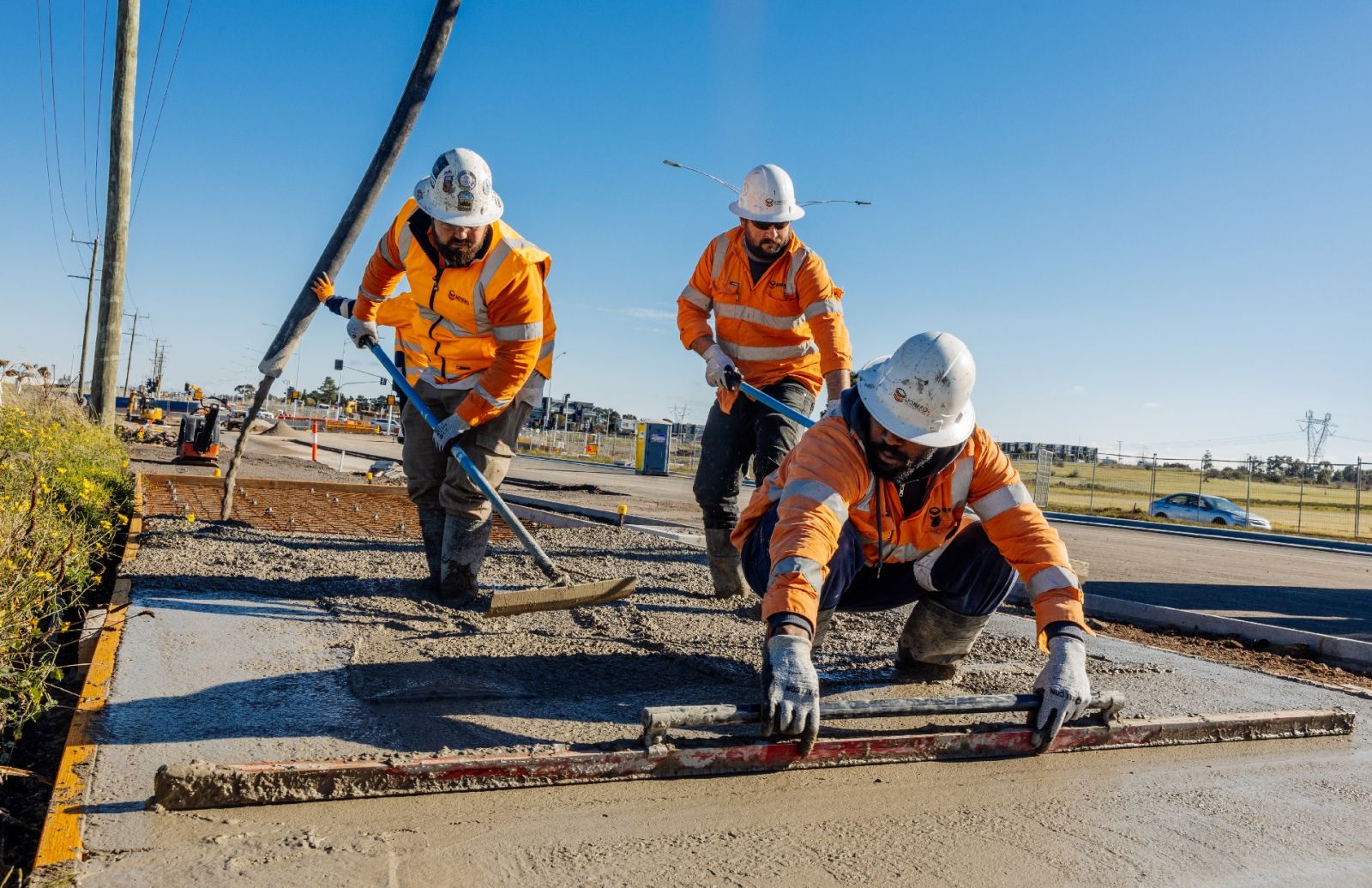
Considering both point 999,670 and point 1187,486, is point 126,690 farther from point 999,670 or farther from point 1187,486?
point 1187,486

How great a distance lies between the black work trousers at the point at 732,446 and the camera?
16.4ft

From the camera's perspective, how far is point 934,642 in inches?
137

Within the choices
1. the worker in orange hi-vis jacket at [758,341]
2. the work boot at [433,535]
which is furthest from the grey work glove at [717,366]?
the work boot at [433,535]

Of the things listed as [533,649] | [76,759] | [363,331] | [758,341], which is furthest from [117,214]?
[76,759]

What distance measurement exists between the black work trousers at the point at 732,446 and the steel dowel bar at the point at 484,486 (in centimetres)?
87

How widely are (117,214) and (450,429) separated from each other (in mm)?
8006

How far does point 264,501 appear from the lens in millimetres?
8258

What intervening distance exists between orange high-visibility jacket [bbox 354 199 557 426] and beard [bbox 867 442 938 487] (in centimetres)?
189

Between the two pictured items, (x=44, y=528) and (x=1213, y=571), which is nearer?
(x=44, y=528)

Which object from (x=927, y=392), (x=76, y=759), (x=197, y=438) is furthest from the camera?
(x=197, y=438)

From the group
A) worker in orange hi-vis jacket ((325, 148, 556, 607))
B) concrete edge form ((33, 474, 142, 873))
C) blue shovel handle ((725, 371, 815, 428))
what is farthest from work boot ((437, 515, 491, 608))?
blue shovel handle ((725, 371, 815, 428))

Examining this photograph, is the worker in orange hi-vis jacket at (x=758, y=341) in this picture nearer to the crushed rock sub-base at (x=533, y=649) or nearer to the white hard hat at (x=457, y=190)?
the crushed rock sub-base at (x=533, y=649)

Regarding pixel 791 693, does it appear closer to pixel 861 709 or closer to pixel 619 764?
pixel 861 709

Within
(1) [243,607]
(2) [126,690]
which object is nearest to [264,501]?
(1) [243,607]
